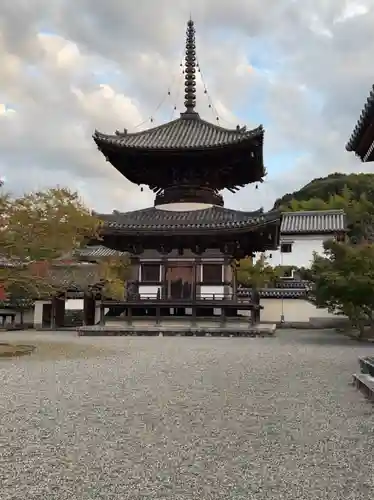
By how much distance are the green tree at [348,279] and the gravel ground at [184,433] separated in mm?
7469

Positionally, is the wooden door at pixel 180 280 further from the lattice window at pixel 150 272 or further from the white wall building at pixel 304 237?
the white wall building at pixel 304 237

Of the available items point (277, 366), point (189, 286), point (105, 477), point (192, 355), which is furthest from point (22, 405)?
point (189, 286)

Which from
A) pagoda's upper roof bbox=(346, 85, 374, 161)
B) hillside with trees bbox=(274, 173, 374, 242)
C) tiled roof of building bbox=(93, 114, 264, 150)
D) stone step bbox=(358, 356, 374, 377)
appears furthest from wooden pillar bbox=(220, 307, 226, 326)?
hillside with trees bbox=(274, 173, 374, 242)

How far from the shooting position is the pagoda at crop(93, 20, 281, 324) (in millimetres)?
24625

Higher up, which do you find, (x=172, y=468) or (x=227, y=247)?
(x=227, y=247)

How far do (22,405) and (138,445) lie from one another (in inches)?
118

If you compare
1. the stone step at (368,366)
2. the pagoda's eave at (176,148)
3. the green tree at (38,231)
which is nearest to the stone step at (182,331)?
the green tree at (38,231)

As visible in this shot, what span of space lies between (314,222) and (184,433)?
1575 inches

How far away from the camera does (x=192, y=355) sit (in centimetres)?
1549

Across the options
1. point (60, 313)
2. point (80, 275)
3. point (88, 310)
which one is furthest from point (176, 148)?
point (60, 313)

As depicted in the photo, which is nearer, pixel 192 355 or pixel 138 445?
pixel 138 445

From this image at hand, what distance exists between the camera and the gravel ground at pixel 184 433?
4523mm

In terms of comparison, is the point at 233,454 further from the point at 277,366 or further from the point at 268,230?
the point at 268,230

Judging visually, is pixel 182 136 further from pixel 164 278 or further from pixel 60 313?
pixel 60 313
